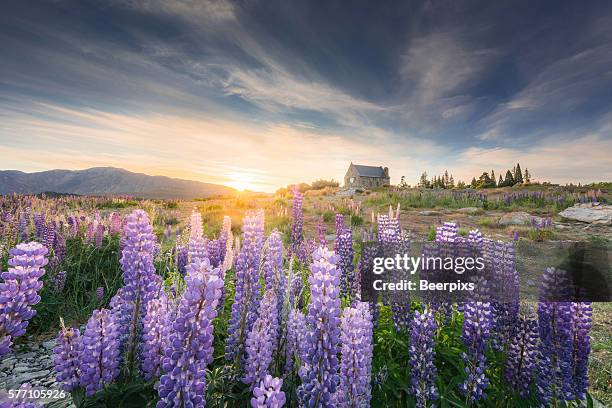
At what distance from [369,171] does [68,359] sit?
7762cm

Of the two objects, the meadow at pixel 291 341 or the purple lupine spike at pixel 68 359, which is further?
the purple lupine spike at pixel 68 359

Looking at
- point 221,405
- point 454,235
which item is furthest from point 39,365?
point 454,235

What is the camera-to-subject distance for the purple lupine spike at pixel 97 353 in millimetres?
2271

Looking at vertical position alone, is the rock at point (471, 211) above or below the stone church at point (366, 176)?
below

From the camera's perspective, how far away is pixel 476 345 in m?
2.95

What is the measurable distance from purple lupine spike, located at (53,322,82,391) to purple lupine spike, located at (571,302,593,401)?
4.40 metres

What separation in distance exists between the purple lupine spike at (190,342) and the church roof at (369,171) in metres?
74.1

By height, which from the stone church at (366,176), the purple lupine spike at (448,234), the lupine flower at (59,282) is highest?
the stone church at (366,176)

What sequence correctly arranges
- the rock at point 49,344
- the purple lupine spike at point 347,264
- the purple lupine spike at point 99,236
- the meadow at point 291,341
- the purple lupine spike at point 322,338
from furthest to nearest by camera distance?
the purple lupine spike at point 99,236 < the purple lupine spike at point 347,264 < the rock at point 49,344 < the purple lupine spike at point 322,338 < the meadow at point 291,341

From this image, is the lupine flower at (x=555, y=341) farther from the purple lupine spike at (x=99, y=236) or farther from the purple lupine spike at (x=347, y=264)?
the purple lupine spike at (x=99, y=236)

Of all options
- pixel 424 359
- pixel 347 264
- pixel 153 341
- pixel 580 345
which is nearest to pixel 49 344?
pixel 153 341

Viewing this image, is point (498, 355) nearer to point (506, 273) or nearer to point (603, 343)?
point (506, 273)

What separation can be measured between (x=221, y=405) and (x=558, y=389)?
3091 millimetres

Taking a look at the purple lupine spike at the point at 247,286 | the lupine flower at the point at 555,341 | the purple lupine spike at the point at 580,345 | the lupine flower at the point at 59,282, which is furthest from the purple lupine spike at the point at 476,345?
the lupine flower at the point at 59,282
